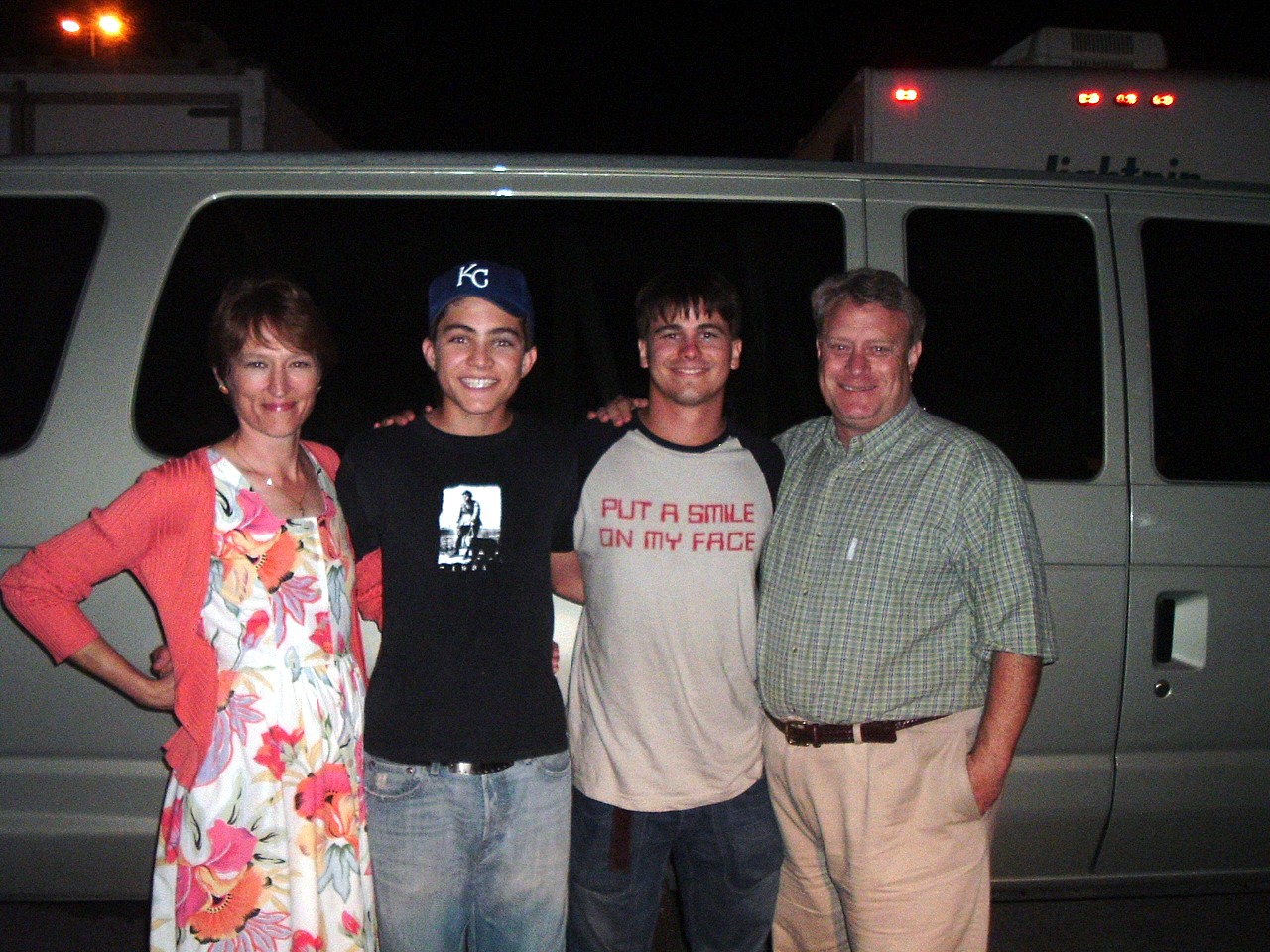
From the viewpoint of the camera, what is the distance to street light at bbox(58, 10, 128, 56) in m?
5.93

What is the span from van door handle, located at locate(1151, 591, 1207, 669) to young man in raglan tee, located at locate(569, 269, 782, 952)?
3.65ft

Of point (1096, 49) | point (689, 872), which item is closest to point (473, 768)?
point (689, 872)

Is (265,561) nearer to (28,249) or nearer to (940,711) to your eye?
(28,249)

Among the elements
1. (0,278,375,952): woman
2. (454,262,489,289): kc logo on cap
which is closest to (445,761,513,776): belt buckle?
(0,278,375,952): woman

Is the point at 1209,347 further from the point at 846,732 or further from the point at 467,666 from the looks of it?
the point at 467,666

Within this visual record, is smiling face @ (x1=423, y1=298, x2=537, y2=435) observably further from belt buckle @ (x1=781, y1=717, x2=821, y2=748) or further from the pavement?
the pavement

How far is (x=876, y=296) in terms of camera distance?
2.20 metres

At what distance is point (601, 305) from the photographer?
2.60 m

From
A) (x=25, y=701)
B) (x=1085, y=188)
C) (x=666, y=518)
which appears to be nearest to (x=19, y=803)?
(x=25, y=701)

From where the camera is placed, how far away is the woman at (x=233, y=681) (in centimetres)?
192

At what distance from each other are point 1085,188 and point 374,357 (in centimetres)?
192

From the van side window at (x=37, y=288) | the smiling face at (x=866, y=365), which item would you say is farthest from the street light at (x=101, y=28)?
the smiling face at (x=866, y=365)

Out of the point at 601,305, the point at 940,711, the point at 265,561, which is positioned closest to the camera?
the point at 265,561

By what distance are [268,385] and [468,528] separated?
1.64ft
